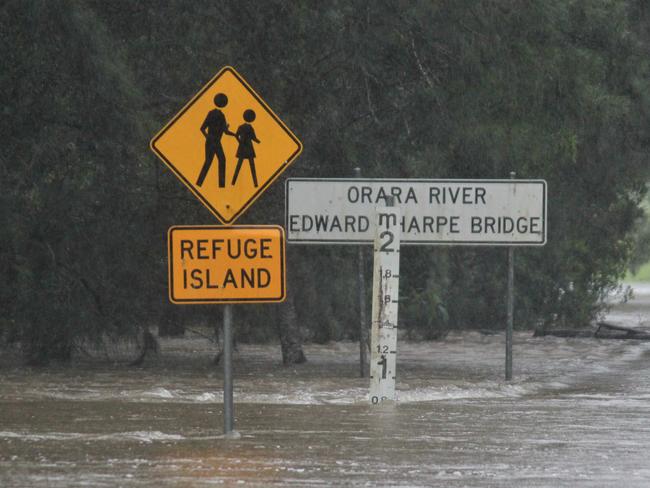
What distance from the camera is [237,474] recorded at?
9.77 metres

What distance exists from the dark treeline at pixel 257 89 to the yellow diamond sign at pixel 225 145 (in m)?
7.38

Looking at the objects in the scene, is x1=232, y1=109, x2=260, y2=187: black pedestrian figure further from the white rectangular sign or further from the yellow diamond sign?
the white rectangular sign

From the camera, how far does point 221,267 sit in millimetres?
11430

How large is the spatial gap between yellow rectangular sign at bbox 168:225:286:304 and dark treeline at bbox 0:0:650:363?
24.6 feet

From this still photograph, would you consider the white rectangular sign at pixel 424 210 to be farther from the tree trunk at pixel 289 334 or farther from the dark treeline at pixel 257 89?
the tree trunk at pixel 289 334

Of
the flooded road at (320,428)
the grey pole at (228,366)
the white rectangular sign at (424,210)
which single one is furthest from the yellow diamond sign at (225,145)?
the white rectangular sign at (424,210)

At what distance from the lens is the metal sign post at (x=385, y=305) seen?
52.0 ft

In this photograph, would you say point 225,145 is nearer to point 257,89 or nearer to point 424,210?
point 424,210

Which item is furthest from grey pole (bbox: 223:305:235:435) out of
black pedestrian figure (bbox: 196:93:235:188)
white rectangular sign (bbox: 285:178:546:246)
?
white rectangular sign (bbox: 285:178:546:246)

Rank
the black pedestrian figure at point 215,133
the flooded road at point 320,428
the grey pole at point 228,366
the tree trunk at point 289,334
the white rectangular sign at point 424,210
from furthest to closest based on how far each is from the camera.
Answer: the tree trunk at point 289,334
the white rectangular sign at point 424,210
the grey pole at point 228,366
the black pedestrian figure at point 215,133
the flooded road at point 320,428

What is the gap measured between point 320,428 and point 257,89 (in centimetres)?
943

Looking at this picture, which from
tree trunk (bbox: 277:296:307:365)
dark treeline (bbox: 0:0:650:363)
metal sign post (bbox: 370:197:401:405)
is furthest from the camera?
tree trunk (bbox: 277:296:307:365)

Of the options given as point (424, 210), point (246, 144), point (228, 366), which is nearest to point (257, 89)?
point (424, 210)

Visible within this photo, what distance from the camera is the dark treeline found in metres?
19.4
